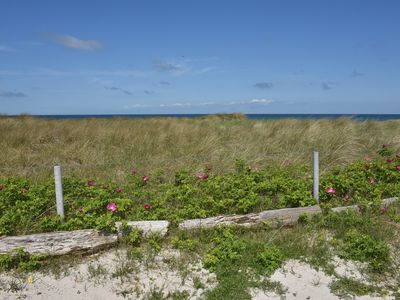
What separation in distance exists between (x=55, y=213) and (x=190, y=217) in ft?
6.11

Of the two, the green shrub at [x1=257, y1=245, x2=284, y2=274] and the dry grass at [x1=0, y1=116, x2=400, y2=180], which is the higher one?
the dry grass at [x1=0, y1=116, x2=400, y2=180]

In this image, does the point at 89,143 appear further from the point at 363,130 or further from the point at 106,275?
the point at 363,130

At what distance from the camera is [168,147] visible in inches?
351

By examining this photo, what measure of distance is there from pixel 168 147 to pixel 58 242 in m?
5.41

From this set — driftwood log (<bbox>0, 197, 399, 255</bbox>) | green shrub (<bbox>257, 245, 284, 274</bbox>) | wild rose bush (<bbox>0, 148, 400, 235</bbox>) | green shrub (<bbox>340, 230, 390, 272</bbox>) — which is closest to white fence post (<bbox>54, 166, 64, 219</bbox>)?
wild rose bush (<bbox>0, 148, 400, 235</bbox>)

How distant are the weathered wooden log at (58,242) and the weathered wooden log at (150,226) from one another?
25 cm

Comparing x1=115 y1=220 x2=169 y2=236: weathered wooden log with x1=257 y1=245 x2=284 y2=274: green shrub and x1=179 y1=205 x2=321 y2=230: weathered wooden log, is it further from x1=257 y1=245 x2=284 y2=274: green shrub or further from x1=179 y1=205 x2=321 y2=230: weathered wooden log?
x1=257 y1=245 x2=284 y2=274: green shrub

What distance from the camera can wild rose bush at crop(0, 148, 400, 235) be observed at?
4.15 m

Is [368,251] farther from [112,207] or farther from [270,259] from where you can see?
[112,207]

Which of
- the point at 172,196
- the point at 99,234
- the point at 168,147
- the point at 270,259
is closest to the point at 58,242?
the point at 99,234

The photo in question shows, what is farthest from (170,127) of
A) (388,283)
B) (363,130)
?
(388,283)

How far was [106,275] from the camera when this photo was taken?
338 cm

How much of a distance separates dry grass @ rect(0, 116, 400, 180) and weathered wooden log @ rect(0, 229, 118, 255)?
2513 mm

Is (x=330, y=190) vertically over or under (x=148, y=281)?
over
